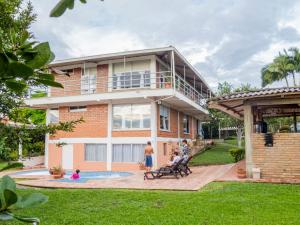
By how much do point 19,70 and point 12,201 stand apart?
0.95 ft

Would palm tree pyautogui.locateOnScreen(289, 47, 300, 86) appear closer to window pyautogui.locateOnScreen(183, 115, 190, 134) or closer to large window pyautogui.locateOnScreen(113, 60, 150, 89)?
window pyautogui.locateOnScreen(183, 115, 190, 134)

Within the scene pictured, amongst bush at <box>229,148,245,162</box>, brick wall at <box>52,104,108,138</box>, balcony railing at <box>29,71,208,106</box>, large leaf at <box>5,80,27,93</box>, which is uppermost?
balcony railing at <box>29,71,208,106</box>

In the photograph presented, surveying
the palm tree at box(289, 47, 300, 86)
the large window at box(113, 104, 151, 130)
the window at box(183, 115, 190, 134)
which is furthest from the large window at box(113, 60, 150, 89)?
the palm tree at box(289, 47, 300, 86)

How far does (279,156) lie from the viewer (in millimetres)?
12312

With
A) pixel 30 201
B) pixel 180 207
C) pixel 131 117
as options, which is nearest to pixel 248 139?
pixel 180 207

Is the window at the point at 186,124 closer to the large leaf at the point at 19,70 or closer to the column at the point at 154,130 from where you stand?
the column at the point at 154,130

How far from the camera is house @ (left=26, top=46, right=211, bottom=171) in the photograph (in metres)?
20.1

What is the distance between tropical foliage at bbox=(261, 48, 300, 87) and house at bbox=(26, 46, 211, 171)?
14253 millimetres

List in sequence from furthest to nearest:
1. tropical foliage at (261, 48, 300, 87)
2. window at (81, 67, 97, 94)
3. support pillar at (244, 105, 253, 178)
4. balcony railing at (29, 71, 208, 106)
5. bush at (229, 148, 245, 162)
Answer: tropical foliage at (261, 48, 300, 87) → window at (81, 67, 97, 94) → balcony railing at (29, 71, 208, 106) → bush at (229, 148, 245, 162) → support pillar at (244, 105, 253, 178)

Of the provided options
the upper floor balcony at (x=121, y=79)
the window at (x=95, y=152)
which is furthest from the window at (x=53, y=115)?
the window at (x=95, y=152)

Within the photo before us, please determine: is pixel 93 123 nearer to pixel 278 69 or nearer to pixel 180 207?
pixel 180 207

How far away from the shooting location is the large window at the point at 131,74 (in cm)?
2114

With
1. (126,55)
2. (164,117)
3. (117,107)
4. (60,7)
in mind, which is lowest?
(60,7)

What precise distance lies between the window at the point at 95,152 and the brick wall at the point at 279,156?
11.2 m
